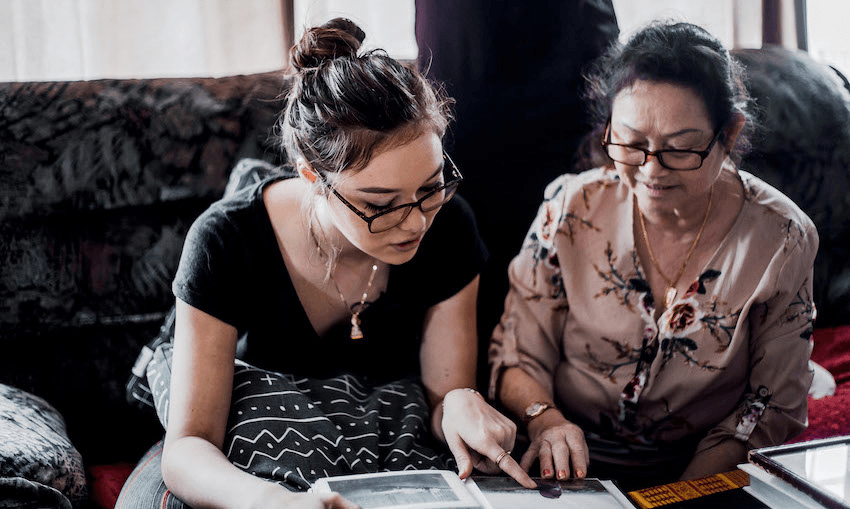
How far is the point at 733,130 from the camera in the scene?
116 cm

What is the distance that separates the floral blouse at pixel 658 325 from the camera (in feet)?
3.86

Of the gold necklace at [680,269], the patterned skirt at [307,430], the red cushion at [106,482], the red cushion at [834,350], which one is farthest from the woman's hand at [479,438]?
the red cushion at [834,350]

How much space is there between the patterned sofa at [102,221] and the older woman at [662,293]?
293 mm

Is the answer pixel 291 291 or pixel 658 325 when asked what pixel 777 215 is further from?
pixel 291 291

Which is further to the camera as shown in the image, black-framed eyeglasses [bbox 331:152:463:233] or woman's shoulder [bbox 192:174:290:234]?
woman's shoulder [bbox 192:174:290:234]

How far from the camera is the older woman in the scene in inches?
44.4

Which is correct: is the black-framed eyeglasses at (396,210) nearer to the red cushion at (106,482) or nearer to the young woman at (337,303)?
the young woman at (337,303)

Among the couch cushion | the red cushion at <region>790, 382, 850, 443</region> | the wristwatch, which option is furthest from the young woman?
the red cushion at <region>790, 382, 850, 443</region>

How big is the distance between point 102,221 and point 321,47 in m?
0.67

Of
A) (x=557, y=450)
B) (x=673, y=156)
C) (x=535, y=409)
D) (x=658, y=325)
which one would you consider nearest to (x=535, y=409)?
(x=535, y=409)

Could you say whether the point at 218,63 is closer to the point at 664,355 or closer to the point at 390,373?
the point at 390,373

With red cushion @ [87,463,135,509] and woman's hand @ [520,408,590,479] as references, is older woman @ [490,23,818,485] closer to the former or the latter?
woman's hand @ [520,408,590,479]

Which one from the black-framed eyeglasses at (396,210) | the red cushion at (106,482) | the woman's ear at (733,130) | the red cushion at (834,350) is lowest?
the red cushion at (106,482)

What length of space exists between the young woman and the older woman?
13 centimetres
